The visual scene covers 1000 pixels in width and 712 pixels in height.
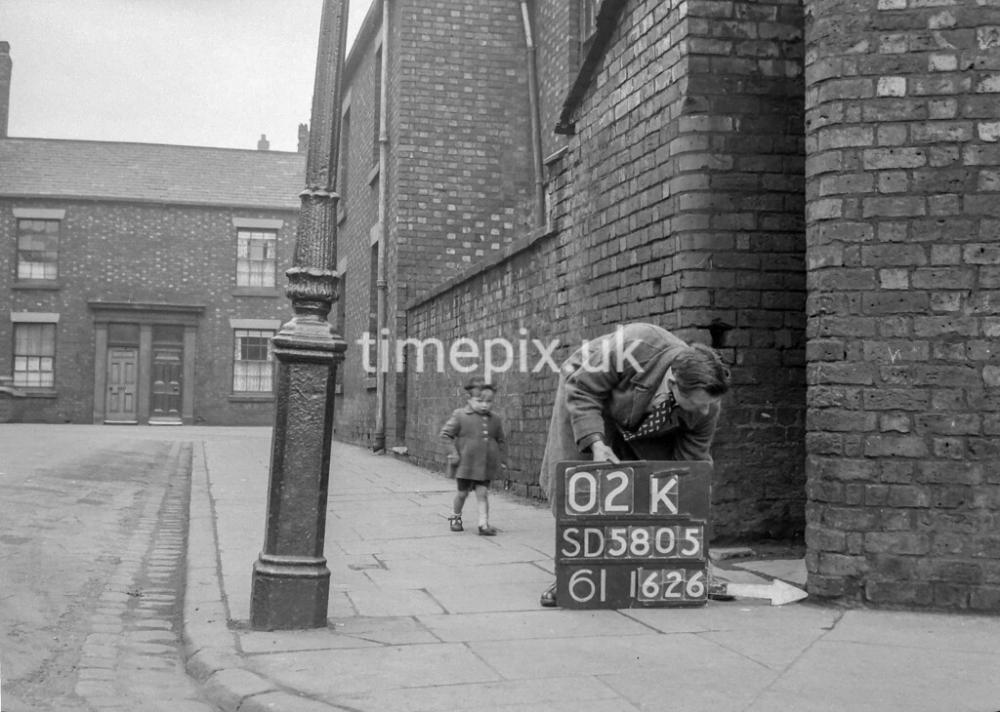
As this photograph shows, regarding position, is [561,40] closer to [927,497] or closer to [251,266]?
[927,497]

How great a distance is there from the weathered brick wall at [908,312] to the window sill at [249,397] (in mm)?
28118

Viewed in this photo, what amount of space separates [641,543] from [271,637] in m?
1.86

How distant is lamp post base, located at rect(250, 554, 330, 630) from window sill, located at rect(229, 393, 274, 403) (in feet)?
91.7

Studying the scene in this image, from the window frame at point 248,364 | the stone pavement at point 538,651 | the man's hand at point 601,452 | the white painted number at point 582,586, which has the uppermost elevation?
the window frame at point 248,364

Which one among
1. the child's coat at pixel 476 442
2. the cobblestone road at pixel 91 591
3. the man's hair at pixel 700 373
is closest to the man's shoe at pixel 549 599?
the man's hair at pixel 700 373

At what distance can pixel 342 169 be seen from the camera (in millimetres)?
22016

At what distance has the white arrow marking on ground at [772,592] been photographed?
5289 millimetres

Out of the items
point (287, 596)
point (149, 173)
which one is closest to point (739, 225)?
point (287, 596)

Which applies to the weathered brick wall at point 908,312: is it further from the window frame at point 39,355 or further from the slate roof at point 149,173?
the window frame at point 39,355

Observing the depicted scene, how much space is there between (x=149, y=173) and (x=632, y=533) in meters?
31.6

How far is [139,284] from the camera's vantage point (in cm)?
3200

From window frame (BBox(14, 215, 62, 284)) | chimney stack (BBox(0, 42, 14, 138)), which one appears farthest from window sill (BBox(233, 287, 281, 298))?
chimney stack (BBox(0, 42, 14, 138))

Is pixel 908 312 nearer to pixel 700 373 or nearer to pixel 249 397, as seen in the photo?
pixel 700 373

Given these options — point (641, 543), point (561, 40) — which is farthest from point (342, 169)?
point (641, 543)
